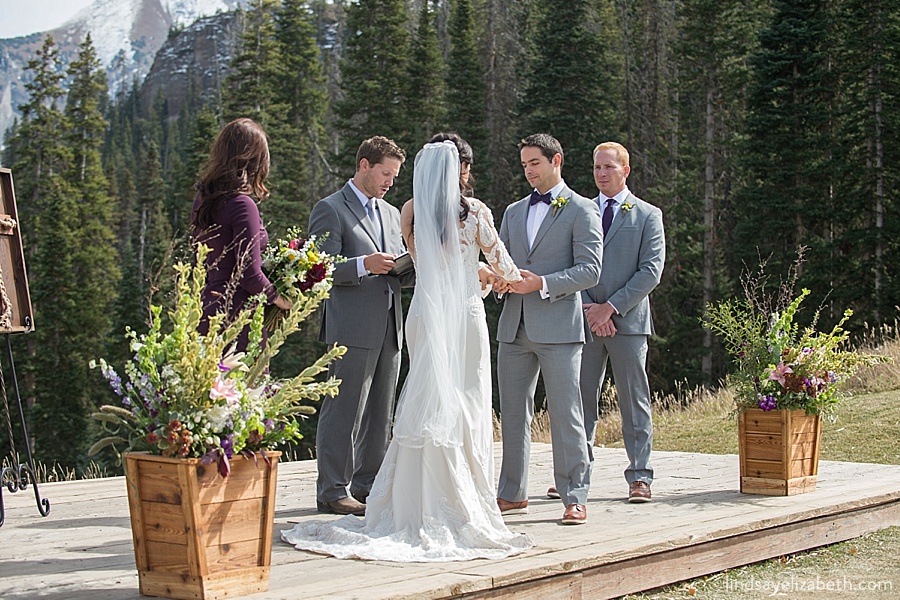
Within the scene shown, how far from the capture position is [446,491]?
4.66m

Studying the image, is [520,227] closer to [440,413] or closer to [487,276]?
[487,276]

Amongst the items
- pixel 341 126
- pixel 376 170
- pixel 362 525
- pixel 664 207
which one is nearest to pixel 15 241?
pixel 376 170

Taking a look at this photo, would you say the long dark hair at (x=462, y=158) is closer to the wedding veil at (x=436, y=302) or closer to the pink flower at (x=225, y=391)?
the wedding veil at (x=436, y=302)

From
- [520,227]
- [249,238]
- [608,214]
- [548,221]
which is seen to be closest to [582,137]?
[608,214]

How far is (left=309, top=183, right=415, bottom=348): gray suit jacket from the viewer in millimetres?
5695

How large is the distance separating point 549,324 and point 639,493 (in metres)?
1.22

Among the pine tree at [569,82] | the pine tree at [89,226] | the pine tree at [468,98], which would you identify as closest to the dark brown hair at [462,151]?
the pine tree at [569,82]

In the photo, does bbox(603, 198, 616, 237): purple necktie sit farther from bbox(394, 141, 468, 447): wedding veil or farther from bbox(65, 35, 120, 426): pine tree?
bbox(65, 35, 120, 426): pine tree

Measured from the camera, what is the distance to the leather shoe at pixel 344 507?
218 inches

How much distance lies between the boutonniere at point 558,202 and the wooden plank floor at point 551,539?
5.36 ft

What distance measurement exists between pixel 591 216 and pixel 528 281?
55 centimetres

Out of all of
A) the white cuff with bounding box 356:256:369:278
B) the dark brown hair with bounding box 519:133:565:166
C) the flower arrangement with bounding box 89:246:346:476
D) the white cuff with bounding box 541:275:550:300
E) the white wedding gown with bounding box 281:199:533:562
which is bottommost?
the white wedding gown with bounding box 281:199:533:562

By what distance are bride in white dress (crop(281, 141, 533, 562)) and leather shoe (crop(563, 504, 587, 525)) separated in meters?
0.61

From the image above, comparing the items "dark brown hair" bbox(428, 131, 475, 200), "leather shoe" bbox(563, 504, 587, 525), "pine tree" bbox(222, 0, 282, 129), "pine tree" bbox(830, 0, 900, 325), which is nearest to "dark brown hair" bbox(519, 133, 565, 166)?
"dark brown hair" bbox(428, 131, 475, 200)
